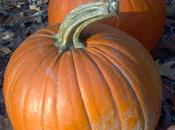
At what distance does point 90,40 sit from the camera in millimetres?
2527

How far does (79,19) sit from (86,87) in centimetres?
34

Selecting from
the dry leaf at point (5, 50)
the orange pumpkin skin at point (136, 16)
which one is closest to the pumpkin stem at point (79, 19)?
the orange pumpkin skin at point (136, 16)

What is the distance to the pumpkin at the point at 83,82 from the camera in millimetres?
2365

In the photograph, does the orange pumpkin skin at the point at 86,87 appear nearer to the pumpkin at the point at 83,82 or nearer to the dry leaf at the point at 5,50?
the pumpkin at the point at 83,82

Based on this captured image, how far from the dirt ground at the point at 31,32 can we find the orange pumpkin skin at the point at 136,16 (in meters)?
0.25

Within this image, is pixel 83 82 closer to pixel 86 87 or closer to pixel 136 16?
pixel 86 87

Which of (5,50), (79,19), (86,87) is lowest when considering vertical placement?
(5,50)

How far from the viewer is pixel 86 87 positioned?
93.0 inches

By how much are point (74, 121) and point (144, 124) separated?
1.34ft

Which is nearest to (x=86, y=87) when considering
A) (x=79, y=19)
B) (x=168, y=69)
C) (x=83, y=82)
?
(x=83, y=82)

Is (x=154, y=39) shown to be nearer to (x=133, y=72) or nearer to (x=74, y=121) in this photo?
(x=133, y=72)

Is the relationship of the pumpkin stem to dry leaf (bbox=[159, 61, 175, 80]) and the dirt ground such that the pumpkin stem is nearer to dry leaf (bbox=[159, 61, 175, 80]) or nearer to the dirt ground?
the dirt ground

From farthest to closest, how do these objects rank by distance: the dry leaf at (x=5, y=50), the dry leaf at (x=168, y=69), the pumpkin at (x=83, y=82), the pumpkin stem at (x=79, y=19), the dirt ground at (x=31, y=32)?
the dry leaf at (x=5, y=50) → the dry leaf at (x=168, y=69) → the dirt ground at (x=31, y=32) → the pumpkin at (x=83, y=82) → the pumpkin stem at (x=79, y=19)

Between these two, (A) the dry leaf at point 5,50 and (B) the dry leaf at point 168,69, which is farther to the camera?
(A) the dry leaf at point 5,50
